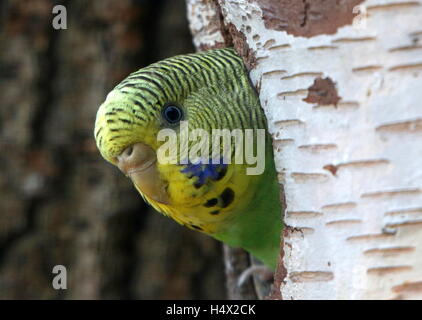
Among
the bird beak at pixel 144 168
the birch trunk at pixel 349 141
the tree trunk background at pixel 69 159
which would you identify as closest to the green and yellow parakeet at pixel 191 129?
the bird beak at pixel 144 168

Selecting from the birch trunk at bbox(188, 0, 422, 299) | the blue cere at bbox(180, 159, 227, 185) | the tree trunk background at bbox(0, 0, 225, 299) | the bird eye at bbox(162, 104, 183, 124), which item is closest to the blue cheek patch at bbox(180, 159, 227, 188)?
the blue cere at bbox(180, 159, 227, 185)

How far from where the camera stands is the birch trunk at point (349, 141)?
138 cm

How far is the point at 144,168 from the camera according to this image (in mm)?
1769

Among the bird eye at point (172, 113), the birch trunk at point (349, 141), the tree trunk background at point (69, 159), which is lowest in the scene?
the birch trunk at point (349, 141)

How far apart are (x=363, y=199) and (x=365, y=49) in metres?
0.33

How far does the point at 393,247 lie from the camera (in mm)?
1420

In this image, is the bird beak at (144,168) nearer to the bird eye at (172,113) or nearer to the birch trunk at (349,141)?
the bird eye at (172,113)

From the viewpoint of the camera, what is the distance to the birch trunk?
1.38 m

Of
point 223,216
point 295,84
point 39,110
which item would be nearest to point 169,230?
point 39,110

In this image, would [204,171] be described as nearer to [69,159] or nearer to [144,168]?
[144,168]

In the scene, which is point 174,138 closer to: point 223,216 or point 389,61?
point 223,216

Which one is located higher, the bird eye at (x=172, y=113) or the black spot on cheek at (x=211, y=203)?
the bird eye at (x=172, y=113)

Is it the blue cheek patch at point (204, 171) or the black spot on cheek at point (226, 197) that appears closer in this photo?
the blue cheek patch at point (204, 171)

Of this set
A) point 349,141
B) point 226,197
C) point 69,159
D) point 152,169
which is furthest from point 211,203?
point 69,159
